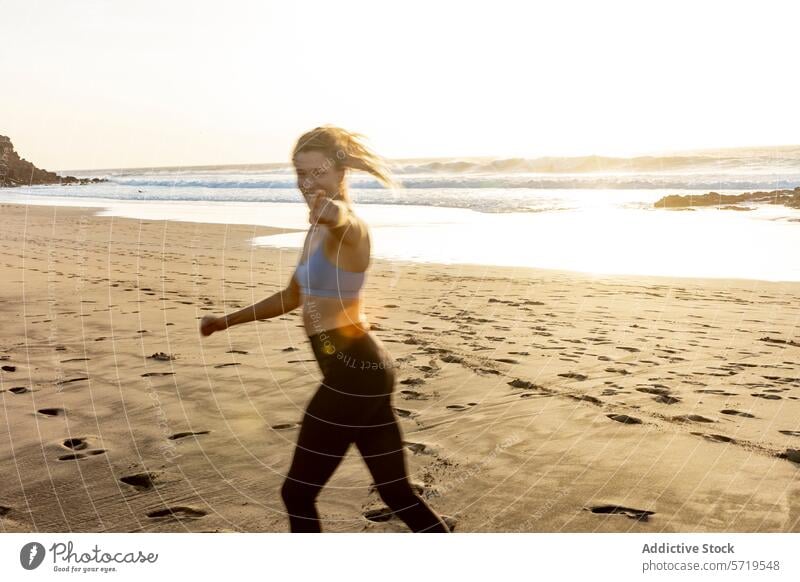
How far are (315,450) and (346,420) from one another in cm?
16

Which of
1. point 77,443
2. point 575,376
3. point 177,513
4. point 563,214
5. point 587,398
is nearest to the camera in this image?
point 177,513

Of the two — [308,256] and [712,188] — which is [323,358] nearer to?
[308,256]

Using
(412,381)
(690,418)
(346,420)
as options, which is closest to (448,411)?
(412,381)

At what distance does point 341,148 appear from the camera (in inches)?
107

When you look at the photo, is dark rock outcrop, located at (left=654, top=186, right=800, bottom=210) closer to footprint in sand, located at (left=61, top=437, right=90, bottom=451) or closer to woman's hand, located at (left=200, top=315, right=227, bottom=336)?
footprint in sand, located at (left=61, top=437, right=90, bottom=451)

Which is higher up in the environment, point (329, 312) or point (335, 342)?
point (329, 312)

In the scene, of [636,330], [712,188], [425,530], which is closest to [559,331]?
[636,330]

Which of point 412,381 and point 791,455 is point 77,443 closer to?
point 412,381

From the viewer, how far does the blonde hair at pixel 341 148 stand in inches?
106

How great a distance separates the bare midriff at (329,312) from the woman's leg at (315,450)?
0.77ft

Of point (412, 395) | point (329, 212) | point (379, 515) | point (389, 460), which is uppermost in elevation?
point (329, 212)

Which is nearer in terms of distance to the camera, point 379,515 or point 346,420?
point 346,420

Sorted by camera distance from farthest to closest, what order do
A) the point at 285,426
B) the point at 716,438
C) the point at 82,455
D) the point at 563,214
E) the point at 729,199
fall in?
the point at 729,199 → the point at 563,214 → the point at 285,426 → the point at 716,438 → the point at 82,455

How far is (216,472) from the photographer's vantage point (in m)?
4.19
